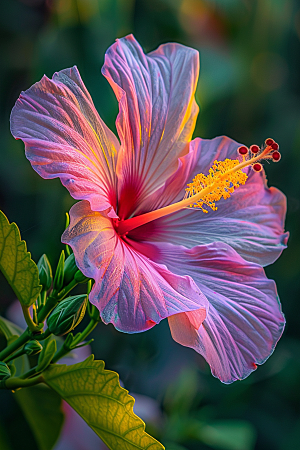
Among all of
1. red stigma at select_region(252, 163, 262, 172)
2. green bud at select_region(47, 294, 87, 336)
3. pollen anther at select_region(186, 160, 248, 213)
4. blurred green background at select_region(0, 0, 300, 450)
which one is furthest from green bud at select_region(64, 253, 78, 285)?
blurred green background at select_region(0, 0, 300, 450)

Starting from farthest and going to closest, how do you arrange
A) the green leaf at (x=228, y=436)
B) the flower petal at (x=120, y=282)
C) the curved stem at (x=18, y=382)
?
the green leaf at (x=228, y=436) → the curved stem at (x=18, y=382) → the flower petal at (x=120, y=282)

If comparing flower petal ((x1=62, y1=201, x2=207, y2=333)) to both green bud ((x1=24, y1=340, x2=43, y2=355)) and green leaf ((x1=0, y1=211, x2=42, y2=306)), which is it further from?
green bud ((x1=24, y1=340, x2=43, y2=355))

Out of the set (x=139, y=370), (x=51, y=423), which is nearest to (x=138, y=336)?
(x=139, y=370)

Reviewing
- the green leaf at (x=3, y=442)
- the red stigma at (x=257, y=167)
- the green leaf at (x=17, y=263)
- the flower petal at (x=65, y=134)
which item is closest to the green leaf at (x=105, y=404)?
the green leaf at (x=17, y=263)

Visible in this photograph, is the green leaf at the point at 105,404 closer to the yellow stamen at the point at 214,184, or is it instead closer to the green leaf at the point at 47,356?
the green leaf at the point at 47,356

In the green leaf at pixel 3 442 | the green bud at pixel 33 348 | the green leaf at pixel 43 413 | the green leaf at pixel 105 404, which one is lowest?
the green leaf at pixel 3 442

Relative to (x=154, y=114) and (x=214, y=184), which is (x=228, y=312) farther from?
(x=154, y=114)

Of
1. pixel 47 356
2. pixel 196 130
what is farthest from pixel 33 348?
pixel 196 130
